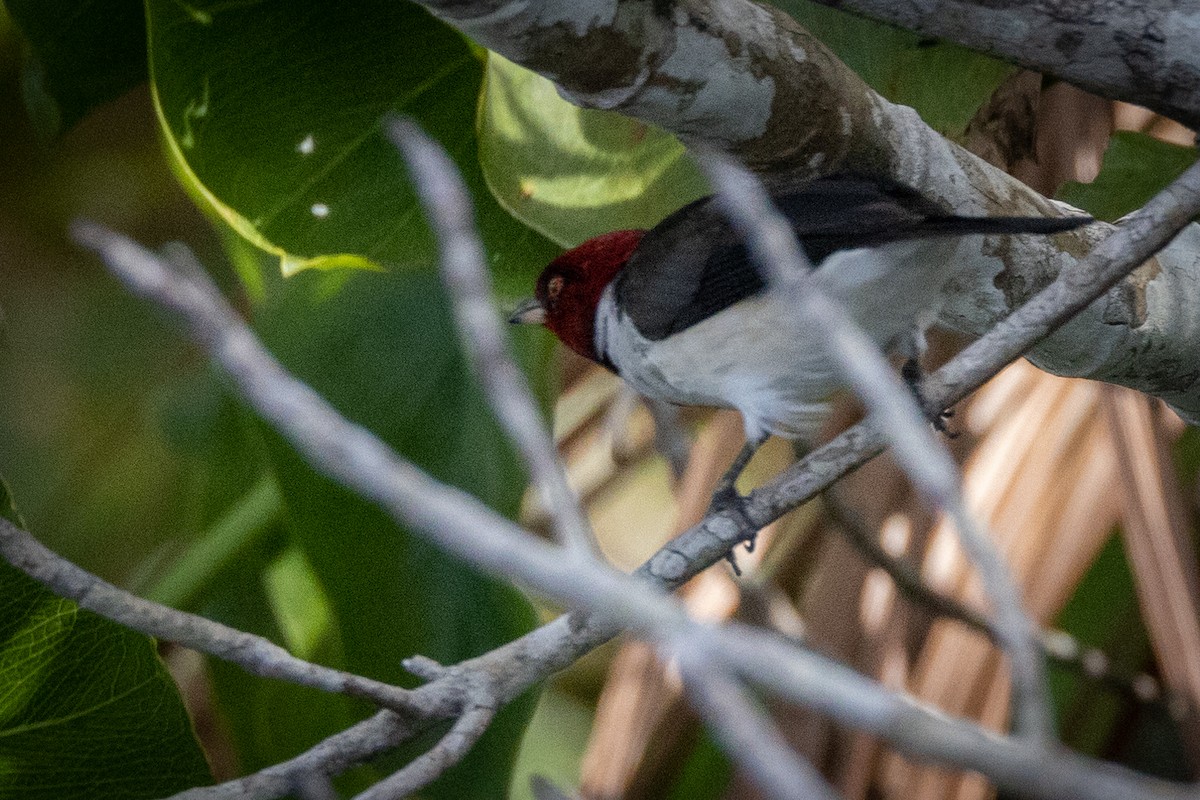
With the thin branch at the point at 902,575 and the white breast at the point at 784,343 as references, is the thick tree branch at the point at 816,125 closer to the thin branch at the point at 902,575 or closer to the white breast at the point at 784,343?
the white breast at the point at 784,343

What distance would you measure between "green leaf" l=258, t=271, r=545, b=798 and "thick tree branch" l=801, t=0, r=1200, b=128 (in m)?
0.67

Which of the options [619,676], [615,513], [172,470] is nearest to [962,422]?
[619,676]

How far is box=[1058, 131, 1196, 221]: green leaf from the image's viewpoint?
3.23 ft

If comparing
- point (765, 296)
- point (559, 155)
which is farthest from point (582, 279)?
point (765, 296)

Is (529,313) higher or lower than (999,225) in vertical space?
lower

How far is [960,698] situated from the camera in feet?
4.79

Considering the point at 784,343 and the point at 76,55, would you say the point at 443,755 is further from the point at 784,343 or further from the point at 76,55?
the point at 76,55

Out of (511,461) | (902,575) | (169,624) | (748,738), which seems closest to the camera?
(748,738)

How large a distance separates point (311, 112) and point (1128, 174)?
75 centimetres

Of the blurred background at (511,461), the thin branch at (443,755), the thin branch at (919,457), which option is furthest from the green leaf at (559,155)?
the thin branch at (919,457)

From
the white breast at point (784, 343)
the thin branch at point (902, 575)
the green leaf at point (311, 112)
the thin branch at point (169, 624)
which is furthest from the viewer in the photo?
the thin branch at point (902, 575)

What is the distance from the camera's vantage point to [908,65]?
3.30 feet

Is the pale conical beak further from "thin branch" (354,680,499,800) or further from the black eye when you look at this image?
"thin branch" (354,680,499,800)

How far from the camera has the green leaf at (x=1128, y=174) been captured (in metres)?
0.99
